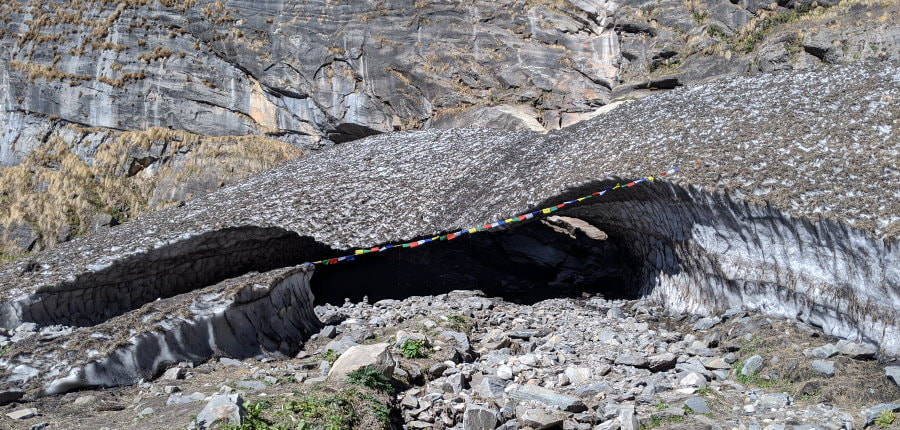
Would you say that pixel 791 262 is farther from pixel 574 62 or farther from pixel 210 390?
pixel 574 62

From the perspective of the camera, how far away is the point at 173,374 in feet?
28.2

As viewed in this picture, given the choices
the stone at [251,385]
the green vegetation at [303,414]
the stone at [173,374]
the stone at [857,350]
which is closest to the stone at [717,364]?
the stone at [857,350]

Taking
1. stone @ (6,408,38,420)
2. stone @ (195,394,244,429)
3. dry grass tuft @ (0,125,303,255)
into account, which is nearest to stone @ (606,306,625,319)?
stone @ (195,394,244,429)

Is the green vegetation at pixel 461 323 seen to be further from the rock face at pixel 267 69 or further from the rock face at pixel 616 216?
the rock face at pixel 267 69

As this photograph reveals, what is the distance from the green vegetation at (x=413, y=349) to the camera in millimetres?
8922

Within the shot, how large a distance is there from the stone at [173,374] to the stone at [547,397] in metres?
4.10

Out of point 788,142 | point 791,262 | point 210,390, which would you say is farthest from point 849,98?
point 210,390

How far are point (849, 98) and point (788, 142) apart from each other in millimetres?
1265

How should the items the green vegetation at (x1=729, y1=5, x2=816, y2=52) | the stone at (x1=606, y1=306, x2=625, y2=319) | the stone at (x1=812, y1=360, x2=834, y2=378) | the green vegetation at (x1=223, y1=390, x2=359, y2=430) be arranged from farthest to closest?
1. the green vegetation at (x1=729, y1=5, x2=816, y2=52)
2. the stone at (x1=606, y1=306, x2=625, y2=319)
3. the stone at (x1=812, y1=360, x2=834, y2=378)
4. the green vegetation at (x1=223, y1=390, x2=359, y2=430)

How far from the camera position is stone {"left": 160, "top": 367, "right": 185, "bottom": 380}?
28.1 ft

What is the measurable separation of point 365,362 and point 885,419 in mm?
5162

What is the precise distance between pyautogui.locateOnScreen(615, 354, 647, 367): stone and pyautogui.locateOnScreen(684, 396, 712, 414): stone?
1208 mm

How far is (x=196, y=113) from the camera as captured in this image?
22328 mm

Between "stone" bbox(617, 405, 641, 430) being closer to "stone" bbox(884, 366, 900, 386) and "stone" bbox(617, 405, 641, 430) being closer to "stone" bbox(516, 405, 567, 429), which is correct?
"stone" bbox(516, 405, 567, 429)
